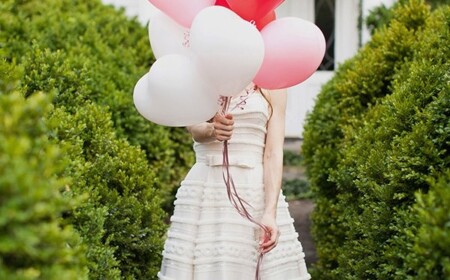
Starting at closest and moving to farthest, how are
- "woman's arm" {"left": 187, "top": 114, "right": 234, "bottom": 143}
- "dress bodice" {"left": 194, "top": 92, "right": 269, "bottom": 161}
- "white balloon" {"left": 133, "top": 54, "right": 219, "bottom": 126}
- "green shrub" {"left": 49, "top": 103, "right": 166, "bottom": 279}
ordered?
1. "white balloon" {"left": 133, "top": 54, "right": 219, "bottom": 126}
2. "woman's arm" {"left": 187, "top": 114, "right": 234, "bottom": 143}
3. "dress bodice" {"left": 194, "top": 92, "right": 269, "bottom": 161}
4. "green shrub" {"left": 49, "top": 103, "right": 166, "bottom": 279}

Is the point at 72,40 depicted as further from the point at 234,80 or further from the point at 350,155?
the point at 234,80

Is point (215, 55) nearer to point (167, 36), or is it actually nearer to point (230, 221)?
point (167, 36)

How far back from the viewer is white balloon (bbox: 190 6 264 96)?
314 cm

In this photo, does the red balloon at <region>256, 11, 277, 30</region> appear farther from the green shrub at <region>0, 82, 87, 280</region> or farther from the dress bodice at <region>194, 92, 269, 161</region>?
the green shrub at <region>0, 82, 87, 280</region>

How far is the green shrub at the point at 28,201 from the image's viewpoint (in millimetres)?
2070

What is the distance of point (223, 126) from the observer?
352cm

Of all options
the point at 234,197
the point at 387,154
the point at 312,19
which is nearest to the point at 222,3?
the point at 234,197

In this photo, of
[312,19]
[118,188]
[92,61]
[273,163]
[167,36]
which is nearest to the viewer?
[167,36]

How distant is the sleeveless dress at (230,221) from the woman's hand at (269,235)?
68 millimetres

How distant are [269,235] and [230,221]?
197 millimetres

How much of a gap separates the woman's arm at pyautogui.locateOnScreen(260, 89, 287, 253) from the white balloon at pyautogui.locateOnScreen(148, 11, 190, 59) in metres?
0.54

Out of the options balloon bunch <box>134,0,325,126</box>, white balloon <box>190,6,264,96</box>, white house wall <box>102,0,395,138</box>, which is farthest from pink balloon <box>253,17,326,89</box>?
white house wall <box>102,0,395,138</box>

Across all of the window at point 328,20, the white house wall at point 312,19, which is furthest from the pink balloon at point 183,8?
the window at point 328,20

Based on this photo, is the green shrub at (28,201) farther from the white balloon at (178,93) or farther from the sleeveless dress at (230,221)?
the sleeveless dress at (230,221)
